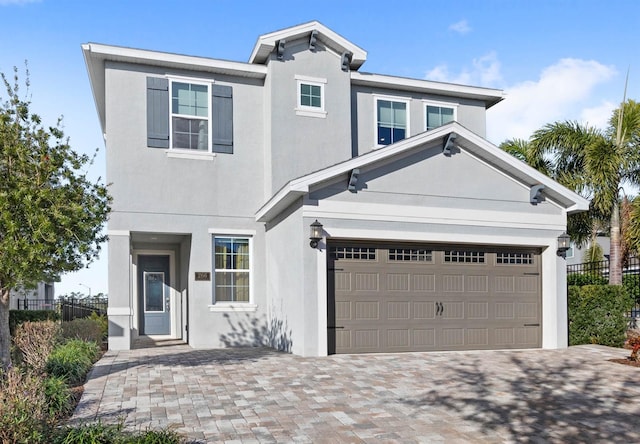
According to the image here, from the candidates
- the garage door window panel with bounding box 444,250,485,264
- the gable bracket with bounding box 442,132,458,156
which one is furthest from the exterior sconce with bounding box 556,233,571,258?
the gable bracket with bounding box 442,132,458,156

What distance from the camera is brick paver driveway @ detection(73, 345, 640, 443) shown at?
21.4 feet

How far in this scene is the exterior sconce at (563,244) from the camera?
1353 cm

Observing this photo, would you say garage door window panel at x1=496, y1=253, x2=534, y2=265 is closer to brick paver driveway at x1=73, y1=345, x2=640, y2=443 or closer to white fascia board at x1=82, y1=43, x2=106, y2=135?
brick paver driveway at x1=73, y1=345, x2=640, y2=443

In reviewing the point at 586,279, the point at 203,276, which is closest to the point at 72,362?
the point at 203,276

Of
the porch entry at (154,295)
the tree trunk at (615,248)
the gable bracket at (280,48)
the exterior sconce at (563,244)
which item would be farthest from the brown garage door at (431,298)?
the porch entry at (154,295)

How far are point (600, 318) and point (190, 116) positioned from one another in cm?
1145

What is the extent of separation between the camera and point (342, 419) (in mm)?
6941

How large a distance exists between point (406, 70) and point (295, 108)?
13.5ft

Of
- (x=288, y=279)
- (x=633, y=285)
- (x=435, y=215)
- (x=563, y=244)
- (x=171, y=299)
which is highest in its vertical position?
(x=435, y=215)

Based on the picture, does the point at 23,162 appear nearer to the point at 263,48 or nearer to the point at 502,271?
the point at 263,48

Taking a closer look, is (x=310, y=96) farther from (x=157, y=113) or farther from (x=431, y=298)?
(x=431, y=298)

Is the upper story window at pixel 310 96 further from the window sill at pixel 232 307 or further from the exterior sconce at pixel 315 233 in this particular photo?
the window sill at pixel 232 307

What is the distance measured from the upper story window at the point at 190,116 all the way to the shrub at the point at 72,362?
5473 millimetres

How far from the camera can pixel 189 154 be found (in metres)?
14.3
